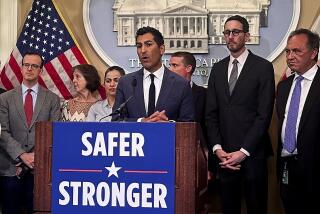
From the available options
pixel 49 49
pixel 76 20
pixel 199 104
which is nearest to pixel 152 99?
pixel 199 104

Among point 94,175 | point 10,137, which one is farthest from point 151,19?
point 94,175

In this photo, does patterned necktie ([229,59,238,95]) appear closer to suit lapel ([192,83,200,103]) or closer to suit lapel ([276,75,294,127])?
suit lapel ([276,75,294,127])

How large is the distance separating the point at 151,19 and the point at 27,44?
45.3 inches

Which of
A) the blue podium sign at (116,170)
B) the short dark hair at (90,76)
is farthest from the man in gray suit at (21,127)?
the blue podium sign at (116,170)

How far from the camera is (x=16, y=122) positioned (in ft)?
13.6

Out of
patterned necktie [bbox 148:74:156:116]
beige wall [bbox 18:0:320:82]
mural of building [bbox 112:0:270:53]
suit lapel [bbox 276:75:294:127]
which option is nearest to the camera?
patterned necktie [bbox 148:74:156:116]

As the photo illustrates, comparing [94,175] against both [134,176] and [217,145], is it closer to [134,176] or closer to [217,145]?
[134,176]

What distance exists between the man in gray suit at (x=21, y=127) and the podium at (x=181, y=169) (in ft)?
4.90

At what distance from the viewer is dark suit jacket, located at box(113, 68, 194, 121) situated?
3.07 m

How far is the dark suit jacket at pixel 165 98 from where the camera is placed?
3072 mm

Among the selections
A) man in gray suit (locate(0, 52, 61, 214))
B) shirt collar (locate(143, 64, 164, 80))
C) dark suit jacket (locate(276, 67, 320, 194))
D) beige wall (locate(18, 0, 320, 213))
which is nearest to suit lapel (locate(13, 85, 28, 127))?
man in gray suit (locate(0, 52, 61, 214))

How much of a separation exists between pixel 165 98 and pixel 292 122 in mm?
944

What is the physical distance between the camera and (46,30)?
16.1ft

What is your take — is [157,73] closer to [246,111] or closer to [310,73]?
[246,111]
